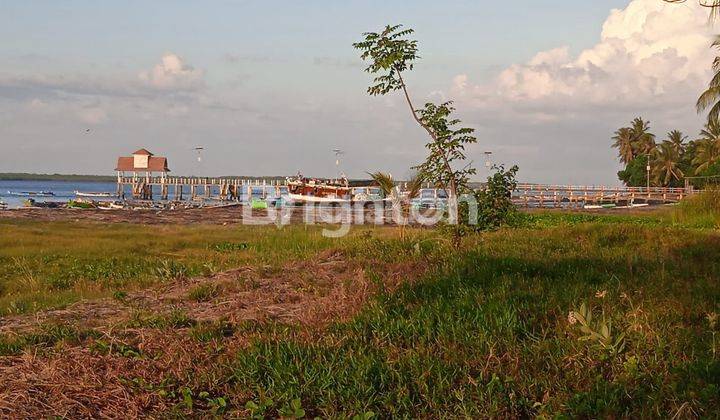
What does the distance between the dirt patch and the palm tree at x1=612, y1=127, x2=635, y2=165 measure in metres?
85.8

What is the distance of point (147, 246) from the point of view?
21.5 m

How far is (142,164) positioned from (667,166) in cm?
6439

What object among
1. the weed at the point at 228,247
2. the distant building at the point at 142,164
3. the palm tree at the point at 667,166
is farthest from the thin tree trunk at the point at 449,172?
the distant building at the point at 142,164

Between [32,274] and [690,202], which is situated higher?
[690,202]

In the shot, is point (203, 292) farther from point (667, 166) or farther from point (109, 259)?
point (667, 166)

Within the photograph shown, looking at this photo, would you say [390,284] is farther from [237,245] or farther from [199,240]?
[199,240]

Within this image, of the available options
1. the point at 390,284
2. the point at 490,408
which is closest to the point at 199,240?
the point at 390,284

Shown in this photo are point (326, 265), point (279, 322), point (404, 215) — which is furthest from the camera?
point (404, 215)

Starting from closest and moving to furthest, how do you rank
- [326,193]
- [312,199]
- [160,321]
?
[160,321]
[326,193]
[312,199]

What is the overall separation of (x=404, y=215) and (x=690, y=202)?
12.9m

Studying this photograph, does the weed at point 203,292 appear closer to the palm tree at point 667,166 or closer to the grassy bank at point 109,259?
the grassy bank at point 109,259

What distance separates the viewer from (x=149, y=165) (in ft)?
300

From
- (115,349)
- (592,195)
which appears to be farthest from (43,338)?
(592,195)

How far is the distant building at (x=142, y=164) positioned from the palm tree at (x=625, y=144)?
58677mm
